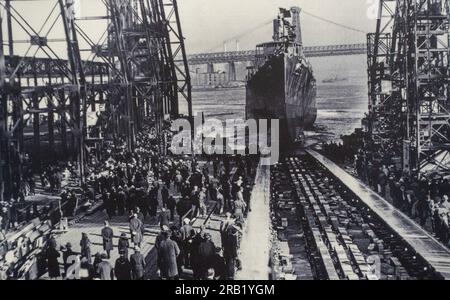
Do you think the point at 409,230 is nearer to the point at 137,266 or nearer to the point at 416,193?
the point at 416,193

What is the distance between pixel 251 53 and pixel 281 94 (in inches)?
2455

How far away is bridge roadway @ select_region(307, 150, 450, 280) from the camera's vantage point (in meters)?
11.2

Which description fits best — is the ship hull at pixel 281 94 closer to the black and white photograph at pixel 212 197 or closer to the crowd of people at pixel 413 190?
the black and white photograph at pixel 212 197

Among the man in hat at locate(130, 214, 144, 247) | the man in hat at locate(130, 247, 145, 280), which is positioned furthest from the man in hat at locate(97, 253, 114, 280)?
the man in hat at locate(130, 214, 144, 247)

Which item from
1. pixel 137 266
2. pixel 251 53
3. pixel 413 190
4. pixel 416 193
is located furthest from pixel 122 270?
pixel 251 53

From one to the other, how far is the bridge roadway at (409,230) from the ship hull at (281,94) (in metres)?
14.9

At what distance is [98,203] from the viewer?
17.1 metres

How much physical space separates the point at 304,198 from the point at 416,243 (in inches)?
286

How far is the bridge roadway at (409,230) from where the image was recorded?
11.2 metres

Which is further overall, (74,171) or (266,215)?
(74,171)

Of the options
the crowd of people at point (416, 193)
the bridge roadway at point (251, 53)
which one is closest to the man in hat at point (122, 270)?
the crowd of people at point (416, 193)

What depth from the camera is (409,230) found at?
13625mm

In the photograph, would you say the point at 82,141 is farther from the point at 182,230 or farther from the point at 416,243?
the point at 416,243

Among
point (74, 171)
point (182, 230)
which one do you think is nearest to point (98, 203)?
point (74, 171)
